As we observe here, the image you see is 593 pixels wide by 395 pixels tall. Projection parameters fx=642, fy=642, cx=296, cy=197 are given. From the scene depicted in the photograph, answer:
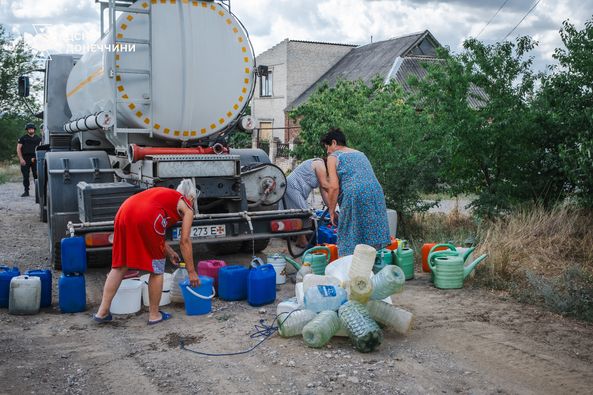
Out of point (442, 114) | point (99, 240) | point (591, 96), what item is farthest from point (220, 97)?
point (591, 96)

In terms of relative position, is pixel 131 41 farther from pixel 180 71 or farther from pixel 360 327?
pixel 360 327

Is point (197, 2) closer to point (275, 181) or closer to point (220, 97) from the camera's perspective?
point (220, 97)

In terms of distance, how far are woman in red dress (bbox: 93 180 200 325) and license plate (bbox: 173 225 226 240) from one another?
4.02 feet

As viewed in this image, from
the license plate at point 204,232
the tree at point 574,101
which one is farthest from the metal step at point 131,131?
the tree at point 574,101

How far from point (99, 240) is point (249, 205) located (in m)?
1.99

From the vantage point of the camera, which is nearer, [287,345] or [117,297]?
[287,345]

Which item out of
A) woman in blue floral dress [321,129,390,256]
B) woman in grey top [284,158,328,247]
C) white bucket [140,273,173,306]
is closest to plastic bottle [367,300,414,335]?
woman in blue floral dress [321,129,390,256]

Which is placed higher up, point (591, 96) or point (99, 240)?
point (591, 96)

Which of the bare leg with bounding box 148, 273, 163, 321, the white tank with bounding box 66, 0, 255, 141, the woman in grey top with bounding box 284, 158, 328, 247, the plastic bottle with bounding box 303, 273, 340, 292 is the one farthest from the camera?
the woman in grey top with bounding box 284, 158, 328, 247

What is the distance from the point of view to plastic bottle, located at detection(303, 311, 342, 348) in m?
4.99

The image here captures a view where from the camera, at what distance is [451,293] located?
6852 mm

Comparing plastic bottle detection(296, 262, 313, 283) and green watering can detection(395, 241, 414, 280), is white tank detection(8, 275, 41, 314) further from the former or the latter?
green watering can detection(395, 241, 414, 280)

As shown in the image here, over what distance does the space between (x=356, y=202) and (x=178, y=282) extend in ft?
6.31

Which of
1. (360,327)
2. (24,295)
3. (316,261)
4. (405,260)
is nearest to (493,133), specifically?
(405,260)
